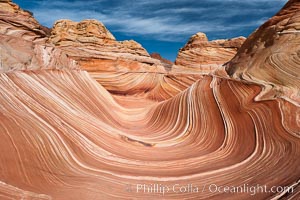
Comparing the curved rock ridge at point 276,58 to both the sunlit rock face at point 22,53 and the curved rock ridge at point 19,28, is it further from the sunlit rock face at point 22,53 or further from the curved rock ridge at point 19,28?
the curved rock ridge at point 19,28

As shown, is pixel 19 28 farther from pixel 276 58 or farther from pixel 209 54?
pixel 209 54

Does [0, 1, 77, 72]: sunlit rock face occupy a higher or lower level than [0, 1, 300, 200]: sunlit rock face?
higher

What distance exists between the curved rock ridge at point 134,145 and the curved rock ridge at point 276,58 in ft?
0.74

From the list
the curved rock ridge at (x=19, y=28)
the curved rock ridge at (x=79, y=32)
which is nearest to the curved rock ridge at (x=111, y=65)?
the curved rock ridge at (x=79, y=32)

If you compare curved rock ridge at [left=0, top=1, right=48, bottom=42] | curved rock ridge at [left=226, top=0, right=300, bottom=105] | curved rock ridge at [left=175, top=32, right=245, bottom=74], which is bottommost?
curved rock ridge at [left=226, top=0, right=300, bottom=105]

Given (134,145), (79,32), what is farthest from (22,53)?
(79,32)

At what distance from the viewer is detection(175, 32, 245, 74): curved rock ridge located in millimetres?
15516

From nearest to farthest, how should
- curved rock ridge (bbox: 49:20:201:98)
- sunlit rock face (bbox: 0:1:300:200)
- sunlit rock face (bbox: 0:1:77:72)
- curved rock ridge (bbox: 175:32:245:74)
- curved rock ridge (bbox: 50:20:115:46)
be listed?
sunlit rock face (bbox: 0:1:300:200) < sunlit rock face (bbox: 0:1:77:72) < curved rock ridge (bbox: 49:20:201:98) < curved rock ridge (bbox: 50:20:115:46) < curved rock ridge (bbox: 175:32:245:74)

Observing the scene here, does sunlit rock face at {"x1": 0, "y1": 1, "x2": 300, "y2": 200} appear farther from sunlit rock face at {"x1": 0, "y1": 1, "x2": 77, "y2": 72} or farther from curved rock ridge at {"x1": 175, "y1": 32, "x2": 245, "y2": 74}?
curved rock ridge at {"x1": 175, "y1": 32, "x2": 245, "y2": 74}

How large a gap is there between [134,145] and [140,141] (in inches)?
6.1

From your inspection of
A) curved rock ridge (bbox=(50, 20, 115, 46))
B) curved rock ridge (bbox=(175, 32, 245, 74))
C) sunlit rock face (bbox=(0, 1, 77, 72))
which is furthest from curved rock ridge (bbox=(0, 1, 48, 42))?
curved rock ridge (bbox=(175, 32, 245, 74))

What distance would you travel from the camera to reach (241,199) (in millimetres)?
1967

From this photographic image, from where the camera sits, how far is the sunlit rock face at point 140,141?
85.2 inches

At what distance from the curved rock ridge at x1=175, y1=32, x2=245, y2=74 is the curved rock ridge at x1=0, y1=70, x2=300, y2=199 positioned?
11.7 m
